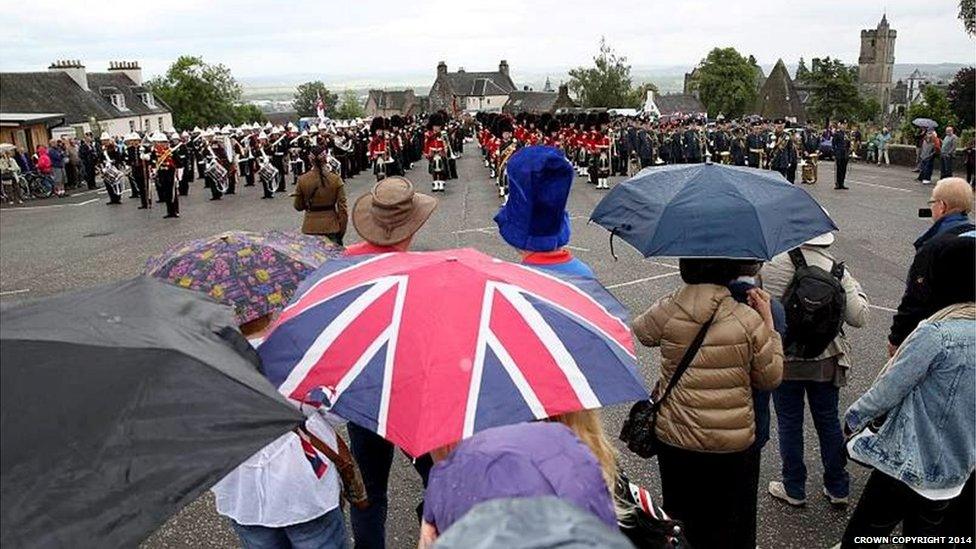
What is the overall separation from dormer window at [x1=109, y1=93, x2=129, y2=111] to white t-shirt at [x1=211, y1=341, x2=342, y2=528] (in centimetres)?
6157

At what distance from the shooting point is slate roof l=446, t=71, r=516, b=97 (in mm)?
117062

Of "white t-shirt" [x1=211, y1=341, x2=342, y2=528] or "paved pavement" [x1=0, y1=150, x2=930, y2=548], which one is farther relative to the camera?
"paved pavement" [x1=0, y1=150, x2=930, y2=548]

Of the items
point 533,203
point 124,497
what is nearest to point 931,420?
point 533,203

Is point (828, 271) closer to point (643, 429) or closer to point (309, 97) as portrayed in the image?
point (643, 429)

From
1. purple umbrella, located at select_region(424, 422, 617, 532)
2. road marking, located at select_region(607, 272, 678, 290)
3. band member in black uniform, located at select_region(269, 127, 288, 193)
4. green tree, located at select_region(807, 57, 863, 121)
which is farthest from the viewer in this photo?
green tree, located at select_region(807, 57, 863, 121)

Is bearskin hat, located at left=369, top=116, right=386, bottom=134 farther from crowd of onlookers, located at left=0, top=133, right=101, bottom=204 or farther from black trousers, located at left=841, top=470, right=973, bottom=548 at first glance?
black trousers, located at left=841, top=470, right=973, bottom=548

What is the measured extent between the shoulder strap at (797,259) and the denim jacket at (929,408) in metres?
0.82

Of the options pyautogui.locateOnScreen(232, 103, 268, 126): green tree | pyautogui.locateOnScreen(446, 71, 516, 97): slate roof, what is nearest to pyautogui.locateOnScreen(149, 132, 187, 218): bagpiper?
pyautogui.locateOnScreen(232, 103, 268, 126): green tree

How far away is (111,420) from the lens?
1.57 m

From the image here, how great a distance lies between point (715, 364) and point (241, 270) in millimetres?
1988

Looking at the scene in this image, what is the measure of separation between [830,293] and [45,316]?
339cm

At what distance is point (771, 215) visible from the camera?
3381mm

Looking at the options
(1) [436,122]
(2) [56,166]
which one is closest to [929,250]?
(1) [436,122]

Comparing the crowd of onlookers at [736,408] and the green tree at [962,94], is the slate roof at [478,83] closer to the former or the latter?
the green tree at [962,94]
